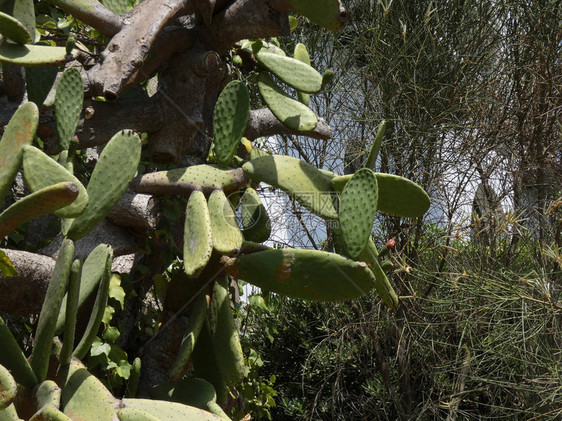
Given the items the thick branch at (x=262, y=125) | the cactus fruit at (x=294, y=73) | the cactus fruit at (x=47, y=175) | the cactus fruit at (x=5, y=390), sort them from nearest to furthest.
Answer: the cactus fruit at (x=5, y=390), the cactus fruit at (x=47, y=175), the cactus fruit at (x=294, y=73), the thick branch at (x=262, y=125)

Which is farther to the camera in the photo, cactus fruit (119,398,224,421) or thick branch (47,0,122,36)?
thick branch (47,0,122,36)

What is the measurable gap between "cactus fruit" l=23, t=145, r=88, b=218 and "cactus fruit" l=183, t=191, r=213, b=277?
0.68 ft

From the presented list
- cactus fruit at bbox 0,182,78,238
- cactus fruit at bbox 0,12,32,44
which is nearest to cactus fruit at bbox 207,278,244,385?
cactus fruit at bbox 0,182,78,238

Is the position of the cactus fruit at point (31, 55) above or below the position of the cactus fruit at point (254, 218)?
above

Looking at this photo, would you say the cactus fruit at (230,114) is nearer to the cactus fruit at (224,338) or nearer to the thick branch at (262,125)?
the cactus fruit at (224,338)

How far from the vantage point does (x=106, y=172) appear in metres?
1.05

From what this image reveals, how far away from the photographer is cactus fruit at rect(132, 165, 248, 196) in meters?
1.20

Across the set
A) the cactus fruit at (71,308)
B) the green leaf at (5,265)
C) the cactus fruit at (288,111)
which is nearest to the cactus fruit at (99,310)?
the cactus fruit at (71,308)

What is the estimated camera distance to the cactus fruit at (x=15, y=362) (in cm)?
92

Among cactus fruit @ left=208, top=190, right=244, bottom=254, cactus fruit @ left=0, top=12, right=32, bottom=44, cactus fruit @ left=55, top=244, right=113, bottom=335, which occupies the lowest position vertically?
cactus fruit @ left=55, top=244, right=113, bottom=335

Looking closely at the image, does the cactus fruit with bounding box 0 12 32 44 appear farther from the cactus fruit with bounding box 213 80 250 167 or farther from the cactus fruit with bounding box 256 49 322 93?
the cactus fruit with bounding box 256 49 322 93

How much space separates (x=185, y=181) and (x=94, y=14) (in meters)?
0.33

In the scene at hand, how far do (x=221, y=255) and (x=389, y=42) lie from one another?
2.24 meters

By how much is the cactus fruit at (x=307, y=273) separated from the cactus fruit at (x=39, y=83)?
462mm
